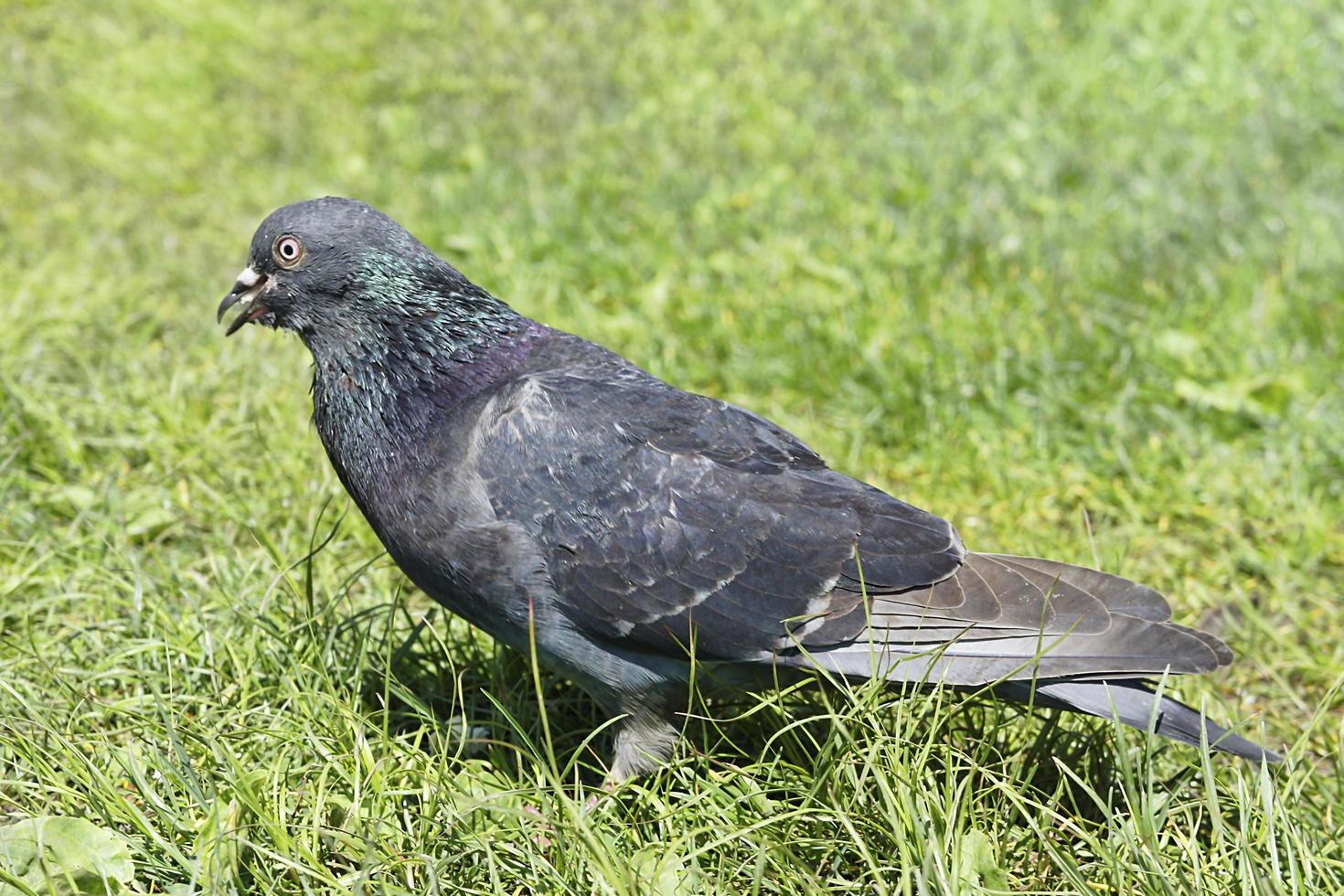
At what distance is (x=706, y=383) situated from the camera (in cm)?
541

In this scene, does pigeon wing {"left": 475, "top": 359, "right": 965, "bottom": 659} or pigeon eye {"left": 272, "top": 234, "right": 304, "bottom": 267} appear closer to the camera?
pigeon wing {"left": 475, "top": 359, "right": 965, "bottom": 659}

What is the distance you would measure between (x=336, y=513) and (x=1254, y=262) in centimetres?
422

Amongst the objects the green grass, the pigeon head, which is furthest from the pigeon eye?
the green grass

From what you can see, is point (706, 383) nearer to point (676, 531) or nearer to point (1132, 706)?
point (676, 531)

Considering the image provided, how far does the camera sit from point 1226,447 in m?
4.72

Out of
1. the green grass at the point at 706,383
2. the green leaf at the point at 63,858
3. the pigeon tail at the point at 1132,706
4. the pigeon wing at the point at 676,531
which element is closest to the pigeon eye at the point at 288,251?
the pigeon wing at the point at 676,531

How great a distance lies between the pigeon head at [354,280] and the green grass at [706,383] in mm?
695

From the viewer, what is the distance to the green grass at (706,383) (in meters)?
2.65

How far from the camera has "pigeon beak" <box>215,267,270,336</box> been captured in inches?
126

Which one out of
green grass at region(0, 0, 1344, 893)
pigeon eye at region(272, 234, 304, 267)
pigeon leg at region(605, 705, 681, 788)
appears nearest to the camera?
green grass at region(0, 0, 1344, 893)

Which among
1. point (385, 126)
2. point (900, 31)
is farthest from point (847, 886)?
point (900, 31)

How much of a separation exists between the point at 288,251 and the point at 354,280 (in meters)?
0.20

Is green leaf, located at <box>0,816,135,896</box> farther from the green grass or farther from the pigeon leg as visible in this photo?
the pigeon leg

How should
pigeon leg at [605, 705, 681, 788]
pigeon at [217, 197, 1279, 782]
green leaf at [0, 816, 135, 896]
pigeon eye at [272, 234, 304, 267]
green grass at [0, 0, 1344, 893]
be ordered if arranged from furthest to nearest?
pigeon eye at [272, 234, 304, 267]
pigeon leg at [605, 705, 681, 788]
pigeon at [217, 197, 1279, 782]
green grass at [0, 0, 1344, 893]
green leaf at [0, 816, 135, 896]
